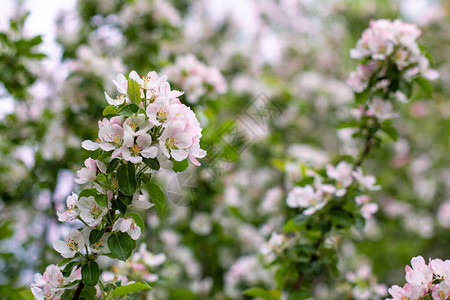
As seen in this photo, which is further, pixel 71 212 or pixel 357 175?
pixel 357 175

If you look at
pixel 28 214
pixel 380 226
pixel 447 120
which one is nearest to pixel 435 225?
pixel 380 226

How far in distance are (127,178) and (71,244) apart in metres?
0.26

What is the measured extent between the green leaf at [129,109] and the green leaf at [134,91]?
1.3 inches

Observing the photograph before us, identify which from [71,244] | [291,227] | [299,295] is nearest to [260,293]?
[299,295]

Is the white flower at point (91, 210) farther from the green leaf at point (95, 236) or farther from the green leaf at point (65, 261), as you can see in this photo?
the green leaf at point (65, 261)

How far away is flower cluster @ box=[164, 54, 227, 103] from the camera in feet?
7.94

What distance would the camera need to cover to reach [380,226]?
432 cm

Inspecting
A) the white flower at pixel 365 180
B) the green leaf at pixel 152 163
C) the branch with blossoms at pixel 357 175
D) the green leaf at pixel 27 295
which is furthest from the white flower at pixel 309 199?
the green leaf at pixel 27 295

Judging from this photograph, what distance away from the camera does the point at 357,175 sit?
5.72 ft

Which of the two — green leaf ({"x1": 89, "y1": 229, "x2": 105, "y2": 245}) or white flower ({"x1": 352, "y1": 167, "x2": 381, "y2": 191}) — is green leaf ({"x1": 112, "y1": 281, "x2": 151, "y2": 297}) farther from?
white flower ({"x1": 352, "y1": 167, "x2": 381, "y2": 191})

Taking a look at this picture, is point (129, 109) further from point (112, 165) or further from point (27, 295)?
point (27, 295)

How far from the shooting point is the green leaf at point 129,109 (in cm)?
110

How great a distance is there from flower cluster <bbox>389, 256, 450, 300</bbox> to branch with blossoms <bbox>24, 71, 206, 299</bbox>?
67cm

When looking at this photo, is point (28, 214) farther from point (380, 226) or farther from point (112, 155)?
point (380, 226)
